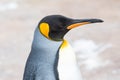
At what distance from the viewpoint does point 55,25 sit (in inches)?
117

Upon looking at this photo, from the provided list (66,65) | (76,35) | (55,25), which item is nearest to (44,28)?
(55,25)

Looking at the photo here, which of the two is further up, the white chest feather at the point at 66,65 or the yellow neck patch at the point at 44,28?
the yellow neck patch at the point at 44,28

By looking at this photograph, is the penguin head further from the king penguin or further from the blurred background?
the blurred background

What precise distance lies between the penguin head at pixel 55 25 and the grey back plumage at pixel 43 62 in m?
0.04

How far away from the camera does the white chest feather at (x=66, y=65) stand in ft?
9.76

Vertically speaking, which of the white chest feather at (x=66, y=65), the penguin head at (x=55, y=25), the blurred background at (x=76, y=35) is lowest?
the blurred background at (x=76, y=35)

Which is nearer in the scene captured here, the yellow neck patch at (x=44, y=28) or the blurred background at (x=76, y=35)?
the yellow neck patch at (x=44, y=28)

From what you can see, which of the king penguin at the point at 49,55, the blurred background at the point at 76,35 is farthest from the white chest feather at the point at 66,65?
the blurred background at the point at 76,35

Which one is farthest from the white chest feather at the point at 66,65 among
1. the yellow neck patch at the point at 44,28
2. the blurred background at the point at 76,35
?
the blurred background at the point at 76,35

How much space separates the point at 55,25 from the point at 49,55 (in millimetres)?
170

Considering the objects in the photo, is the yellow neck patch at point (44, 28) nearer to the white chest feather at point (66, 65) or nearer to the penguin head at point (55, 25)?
the penguin head at point (55, 25)

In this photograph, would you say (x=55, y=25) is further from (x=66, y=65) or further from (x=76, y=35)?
(x=76, y=35)

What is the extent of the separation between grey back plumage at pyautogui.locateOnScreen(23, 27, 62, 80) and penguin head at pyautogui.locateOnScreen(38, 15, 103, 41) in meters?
0.04

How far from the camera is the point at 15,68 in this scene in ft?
16.3
